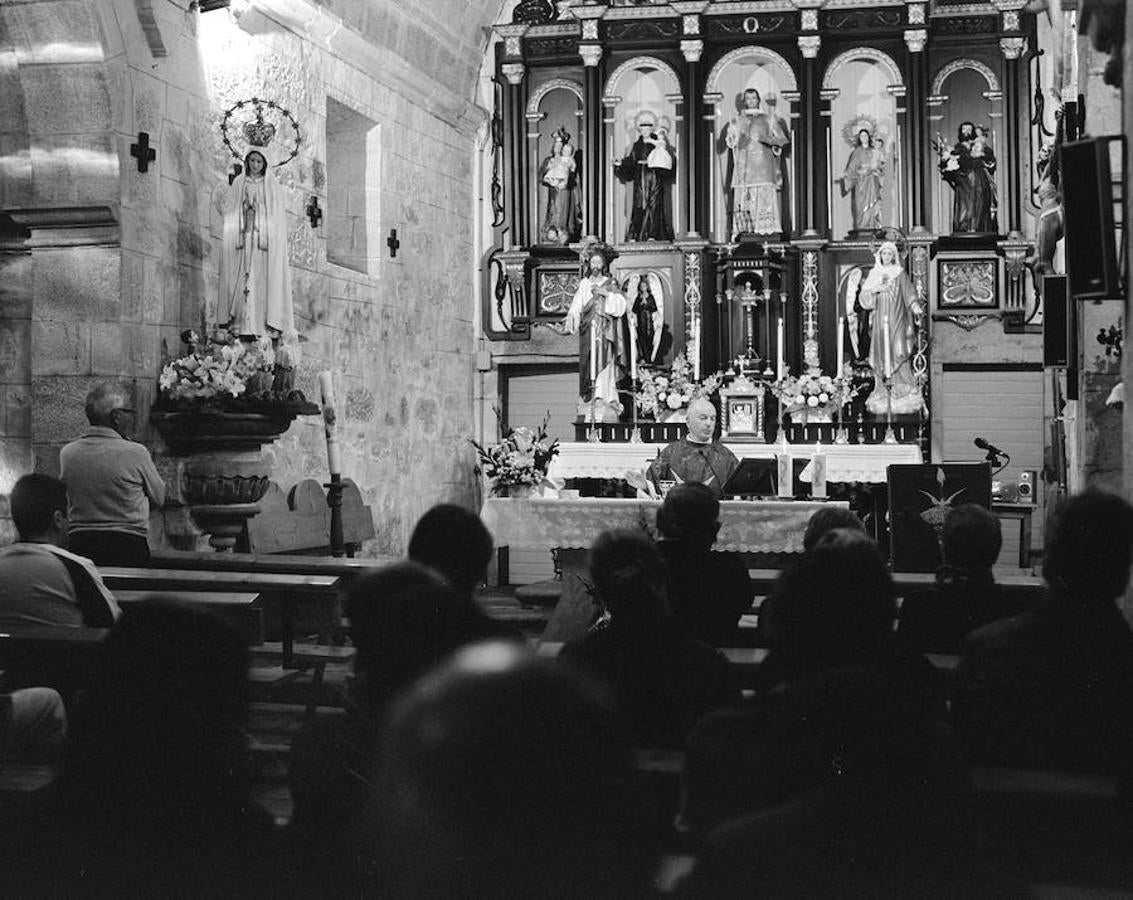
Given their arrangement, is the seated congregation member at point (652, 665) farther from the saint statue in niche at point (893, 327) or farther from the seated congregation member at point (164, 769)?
the saint statue in niche at point (893, 327)

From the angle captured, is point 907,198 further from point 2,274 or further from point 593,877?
point 593,877

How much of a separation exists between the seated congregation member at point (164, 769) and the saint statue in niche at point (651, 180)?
13297 mm

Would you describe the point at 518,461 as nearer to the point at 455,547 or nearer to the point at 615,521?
the point at 615,521

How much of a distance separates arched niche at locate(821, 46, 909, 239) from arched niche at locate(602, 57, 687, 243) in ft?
5.20

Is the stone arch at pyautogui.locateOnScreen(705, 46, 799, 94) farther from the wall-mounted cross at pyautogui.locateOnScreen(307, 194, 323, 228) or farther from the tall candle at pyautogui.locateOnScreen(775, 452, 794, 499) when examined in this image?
the tall candle at pyautogui.locateOnScreen(775, 452, 794, 499)

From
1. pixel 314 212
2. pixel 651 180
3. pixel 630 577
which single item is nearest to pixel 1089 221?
pixel 630 577

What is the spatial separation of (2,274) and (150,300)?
3.48 feet

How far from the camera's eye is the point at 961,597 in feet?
13.2

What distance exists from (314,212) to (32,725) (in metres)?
8.58

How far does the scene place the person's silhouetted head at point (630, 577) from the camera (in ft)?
9.09

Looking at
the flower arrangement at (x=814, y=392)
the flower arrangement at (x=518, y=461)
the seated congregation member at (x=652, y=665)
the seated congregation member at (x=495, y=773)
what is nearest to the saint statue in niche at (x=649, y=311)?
the flower arrangement at (x=814, y=392)

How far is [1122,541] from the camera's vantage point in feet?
9.89

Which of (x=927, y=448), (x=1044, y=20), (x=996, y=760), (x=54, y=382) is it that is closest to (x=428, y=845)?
(x=996, y=760)

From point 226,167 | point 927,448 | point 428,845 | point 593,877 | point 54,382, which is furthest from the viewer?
point 927,448
